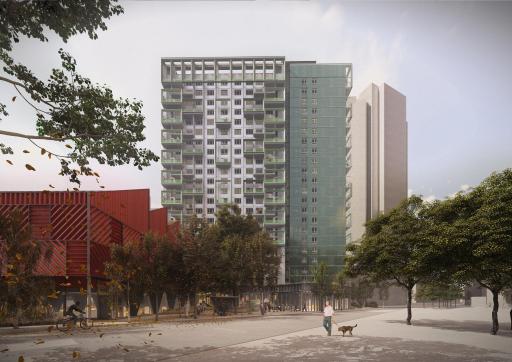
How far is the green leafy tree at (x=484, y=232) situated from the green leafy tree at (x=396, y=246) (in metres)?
2.21

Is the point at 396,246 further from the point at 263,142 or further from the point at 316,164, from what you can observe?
the point at 316,164

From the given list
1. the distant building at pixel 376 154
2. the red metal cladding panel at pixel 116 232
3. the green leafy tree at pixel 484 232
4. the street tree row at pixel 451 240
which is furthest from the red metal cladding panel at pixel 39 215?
the distant building at pixel 376 154

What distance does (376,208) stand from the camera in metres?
131

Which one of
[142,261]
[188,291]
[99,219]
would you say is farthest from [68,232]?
[188,291]

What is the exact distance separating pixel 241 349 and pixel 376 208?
117843 millimetres

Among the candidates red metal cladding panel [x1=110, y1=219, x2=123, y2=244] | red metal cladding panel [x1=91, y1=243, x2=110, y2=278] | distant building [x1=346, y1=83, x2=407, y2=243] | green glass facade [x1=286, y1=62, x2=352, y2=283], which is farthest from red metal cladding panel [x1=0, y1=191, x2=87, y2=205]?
distant building [x1=346, y1=83, x2=407, y2=243]

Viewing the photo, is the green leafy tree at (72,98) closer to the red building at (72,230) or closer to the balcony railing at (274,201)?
the red building at (72,230)

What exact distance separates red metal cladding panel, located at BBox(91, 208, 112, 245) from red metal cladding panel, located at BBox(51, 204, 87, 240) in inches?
34.9

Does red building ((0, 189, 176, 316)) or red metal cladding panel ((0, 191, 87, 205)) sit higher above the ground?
red metal cladding panel ((0, 191, 87, 205))

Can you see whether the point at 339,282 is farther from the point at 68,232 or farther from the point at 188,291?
the point at 68,232

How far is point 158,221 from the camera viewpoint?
182 ft

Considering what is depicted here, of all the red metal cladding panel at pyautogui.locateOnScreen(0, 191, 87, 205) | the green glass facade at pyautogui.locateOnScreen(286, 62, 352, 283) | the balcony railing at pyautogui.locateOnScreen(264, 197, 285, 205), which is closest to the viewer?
the red metal cladding panel at pyautogui.locateOnScreen(0, 191, 87, 205)

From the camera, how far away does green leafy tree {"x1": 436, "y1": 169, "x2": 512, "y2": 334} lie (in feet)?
79.0

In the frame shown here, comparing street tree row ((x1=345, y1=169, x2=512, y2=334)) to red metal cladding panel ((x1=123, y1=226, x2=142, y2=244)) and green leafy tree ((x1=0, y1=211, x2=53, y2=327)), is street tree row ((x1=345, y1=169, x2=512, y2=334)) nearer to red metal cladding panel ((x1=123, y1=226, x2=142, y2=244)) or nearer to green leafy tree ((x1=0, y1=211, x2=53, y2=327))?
red metal cladding panel ((x1=123, y1=226, x2=142, y2=244))
